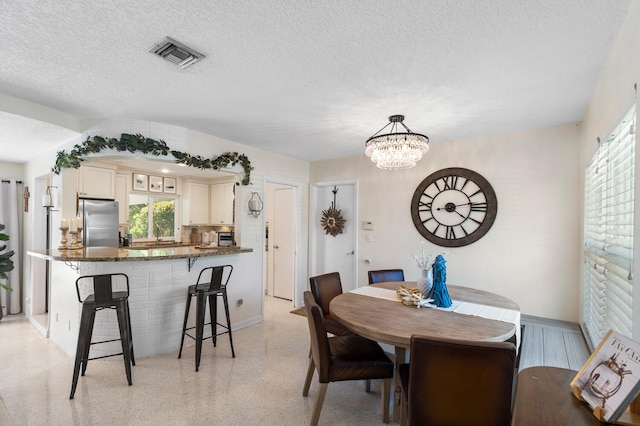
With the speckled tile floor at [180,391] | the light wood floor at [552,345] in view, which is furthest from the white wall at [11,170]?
the light wood floor at [552,345]

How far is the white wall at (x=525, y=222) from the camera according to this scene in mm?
3020

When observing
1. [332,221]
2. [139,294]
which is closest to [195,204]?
[332,221]

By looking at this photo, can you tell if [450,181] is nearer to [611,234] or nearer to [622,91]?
[611,234]

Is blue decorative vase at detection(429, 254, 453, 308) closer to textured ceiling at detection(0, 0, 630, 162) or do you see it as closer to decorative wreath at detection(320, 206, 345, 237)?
textured ceiling at detection(0, 0, 630, 162)

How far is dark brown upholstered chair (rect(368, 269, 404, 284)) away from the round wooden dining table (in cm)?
82

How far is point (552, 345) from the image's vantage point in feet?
8.20

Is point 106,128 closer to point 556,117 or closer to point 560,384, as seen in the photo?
point 560,384

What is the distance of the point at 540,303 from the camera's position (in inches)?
123

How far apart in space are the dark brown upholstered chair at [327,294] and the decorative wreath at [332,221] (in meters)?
1.71

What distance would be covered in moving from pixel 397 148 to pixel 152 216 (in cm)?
501

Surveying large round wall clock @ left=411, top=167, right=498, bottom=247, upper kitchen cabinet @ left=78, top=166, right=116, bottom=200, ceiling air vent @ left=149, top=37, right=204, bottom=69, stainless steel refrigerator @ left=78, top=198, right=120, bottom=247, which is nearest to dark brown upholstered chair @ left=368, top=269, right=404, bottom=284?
large round wall clock @ left=411, top=167, right=498, bottom=247

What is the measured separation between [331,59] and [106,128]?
8.22ft

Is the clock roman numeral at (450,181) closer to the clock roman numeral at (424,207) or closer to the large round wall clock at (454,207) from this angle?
the large round wall clock at (454,207)

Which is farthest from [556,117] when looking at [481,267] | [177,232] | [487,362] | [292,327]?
[177,232]
